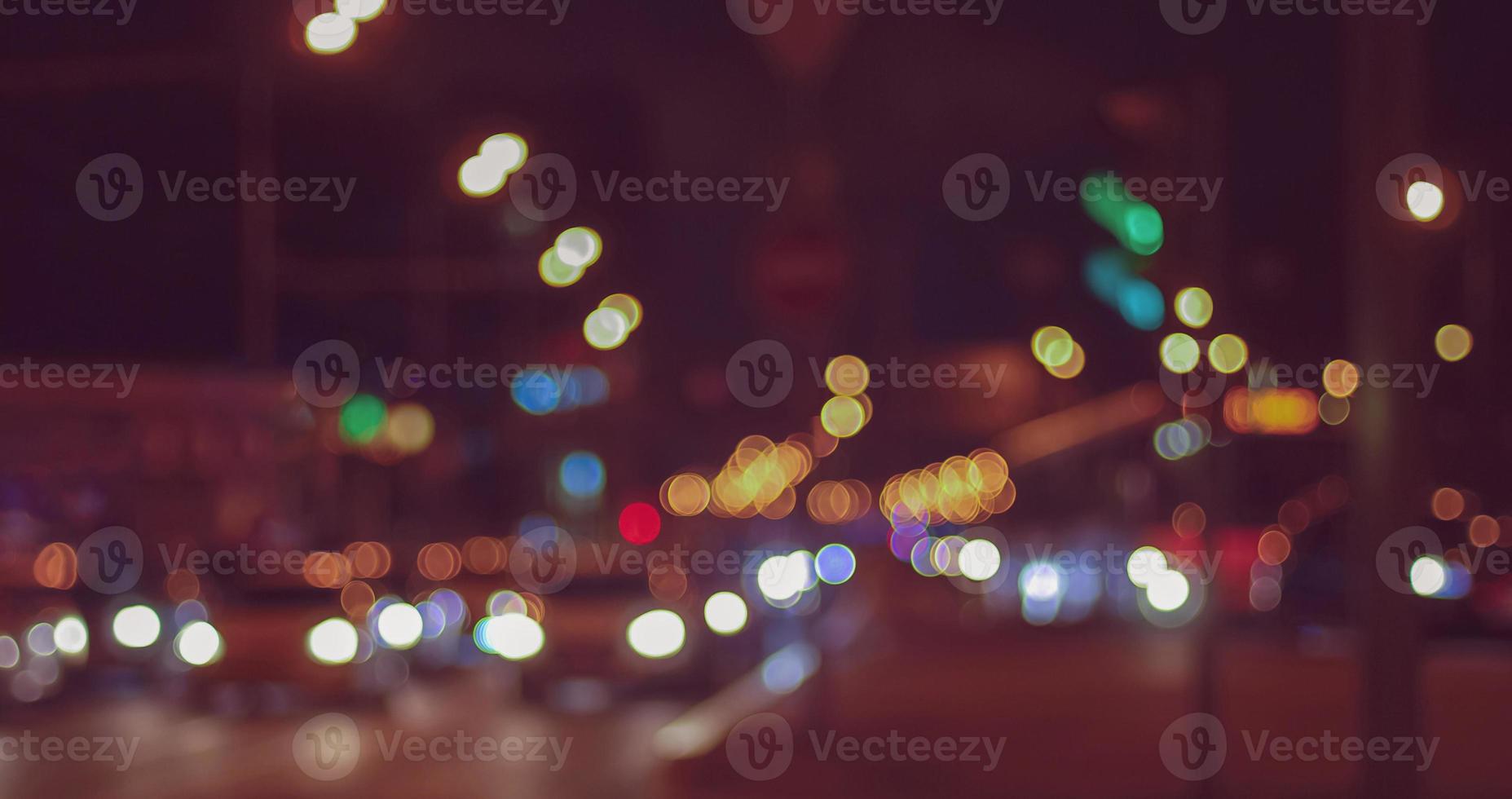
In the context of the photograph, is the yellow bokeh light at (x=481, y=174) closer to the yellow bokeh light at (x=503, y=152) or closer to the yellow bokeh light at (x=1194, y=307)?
the yellow bokeh light at (x=503, y=152)

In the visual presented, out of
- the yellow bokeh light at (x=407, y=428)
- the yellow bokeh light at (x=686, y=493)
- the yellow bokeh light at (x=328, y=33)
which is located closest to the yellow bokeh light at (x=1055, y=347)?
the yellow bokeh light at (x=407, y=428)

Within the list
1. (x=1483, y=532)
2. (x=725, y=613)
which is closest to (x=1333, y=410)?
(x=1483, y=532)

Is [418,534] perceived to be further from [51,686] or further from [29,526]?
[51,686]

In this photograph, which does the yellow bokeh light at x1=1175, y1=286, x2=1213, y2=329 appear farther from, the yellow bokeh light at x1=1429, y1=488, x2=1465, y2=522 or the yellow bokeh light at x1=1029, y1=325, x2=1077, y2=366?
the yellow bokeh light at x1=1029, y1=325, x2=1077, y2=366

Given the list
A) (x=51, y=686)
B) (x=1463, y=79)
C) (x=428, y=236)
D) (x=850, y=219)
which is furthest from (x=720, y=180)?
(x=428, y=236)

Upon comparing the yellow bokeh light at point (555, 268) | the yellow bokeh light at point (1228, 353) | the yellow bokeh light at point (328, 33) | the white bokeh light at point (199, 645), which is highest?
the yellow bokeh light at point (555, 268)

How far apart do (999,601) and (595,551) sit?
1522cm

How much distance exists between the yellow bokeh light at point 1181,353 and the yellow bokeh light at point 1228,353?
95mm

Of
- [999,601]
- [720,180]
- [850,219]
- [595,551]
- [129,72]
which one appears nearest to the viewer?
[850,219]

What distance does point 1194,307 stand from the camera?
9984 millimetres

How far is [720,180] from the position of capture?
49.0 feet

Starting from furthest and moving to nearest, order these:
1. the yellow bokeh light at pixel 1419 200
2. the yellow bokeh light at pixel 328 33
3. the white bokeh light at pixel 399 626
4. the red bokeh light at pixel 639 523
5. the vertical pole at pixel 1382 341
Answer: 1. the red bokeh light at pixel 639 523
2. the white bokeh light at pixel 399 626
3. the yellow bokeh light at pixel 328 33
4. the yellow bokeh light at pixel 1419 200
5. the vertical pole at pixel 1382 341

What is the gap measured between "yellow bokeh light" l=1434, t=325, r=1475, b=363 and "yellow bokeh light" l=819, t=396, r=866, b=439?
21.9 m

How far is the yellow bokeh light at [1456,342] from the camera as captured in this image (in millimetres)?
23638
